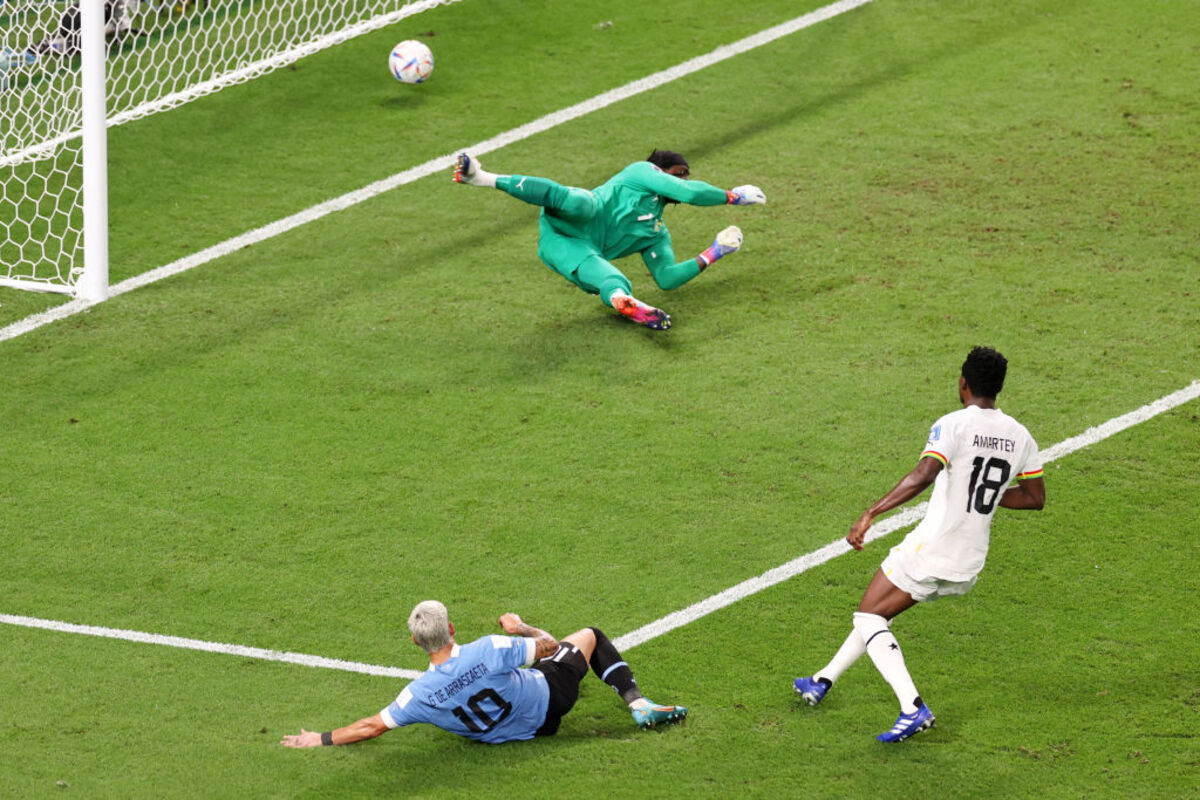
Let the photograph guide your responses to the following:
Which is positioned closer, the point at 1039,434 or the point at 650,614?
the point at 650,614

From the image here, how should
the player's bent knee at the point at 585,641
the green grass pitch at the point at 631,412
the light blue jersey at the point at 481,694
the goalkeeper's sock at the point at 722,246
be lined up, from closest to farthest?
the light blue jersey at the point at 481,694, the green grass pitch at the point at 631,412, the player's bent knee at the point at 585,641, the goalkeeper's sock at the point at 722,246

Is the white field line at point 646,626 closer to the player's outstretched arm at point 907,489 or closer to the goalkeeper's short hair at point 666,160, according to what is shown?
the player's outstretched arm at point 907,489

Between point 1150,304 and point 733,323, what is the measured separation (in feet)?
9.04

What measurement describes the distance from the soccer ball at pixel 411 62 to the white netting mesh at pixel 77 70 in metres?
0.39

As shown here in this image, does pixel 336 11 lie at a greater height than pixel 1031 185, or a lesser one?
greater

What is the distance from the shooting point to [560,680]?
6.98 metres

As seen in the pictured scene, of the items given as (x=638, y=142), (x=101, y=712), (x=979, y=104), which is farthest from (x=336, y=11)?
(x=101, y=712)

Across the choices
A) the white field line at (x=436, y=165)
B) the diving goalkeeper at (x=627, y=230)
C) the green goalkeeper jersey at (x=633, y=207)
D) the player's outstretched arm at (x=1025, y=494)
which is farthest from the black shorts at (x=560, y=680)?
the white field line at (x=436, y=165)

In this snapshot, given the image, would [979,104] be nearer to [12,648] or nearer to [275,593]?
[275,593]

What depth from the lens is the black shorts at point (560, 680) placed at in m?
6.96

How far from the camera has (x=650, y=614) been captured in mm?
7891

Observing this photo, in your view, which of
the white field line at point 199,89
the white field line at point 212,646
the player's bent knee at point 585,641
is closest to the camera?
the player's bent knee at point 585,641

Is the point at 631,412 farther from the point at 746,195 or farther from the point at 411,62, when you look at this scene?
the point at 411,62

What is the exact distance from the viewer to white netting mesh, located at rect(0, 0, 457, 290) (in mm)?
11445
